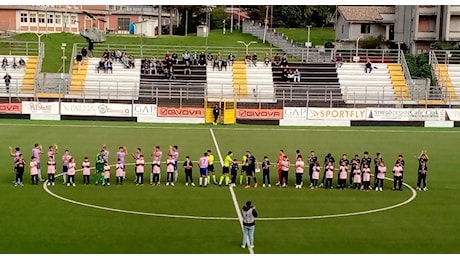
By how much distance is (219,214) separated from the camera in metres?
24.6

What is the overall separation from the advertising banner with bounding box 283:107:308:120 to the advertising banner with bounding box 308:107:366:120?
36cm

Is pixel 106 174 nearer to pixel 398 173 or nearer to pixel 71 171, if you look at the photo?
pixel 71 171

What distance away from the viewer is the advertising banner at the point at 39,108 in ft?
171

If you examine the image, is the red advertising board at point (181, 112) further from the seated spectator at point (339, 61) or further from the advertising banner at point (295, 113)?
the seated spectator at point (339, 61)

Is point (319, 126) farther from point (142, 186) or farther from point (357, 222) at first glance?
point (357, 222)

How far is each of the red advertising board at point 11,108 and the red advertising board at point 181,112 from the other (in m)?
9.64

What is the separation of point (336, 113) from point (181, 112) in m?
11.0

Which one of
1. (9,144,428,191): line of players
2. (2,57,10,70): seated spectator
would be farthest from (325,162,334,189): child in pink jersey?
(2,57,10,70): seated spectator

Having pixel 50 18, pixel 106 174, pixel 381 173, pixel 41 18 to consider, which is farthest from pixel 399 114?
pixel 50 18

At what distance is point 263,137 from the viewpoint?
148ft

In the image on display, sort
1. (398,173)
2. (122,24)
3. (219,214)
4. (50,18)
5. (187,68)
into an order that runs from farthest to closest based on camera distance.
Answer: (122,24) < (50,18) < (187,68) < (398,173) < (219,214)

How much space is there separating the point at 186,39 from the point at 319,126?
142ft

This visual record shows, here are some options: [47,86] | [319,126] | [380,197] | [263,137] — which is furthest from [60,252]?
[47,86]

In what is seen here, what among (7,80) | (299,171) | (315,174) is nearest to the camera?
(315,174)
